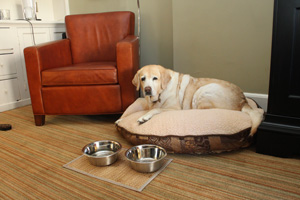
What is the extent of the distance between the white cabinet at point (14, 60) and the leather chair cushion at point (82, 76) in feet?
3.44

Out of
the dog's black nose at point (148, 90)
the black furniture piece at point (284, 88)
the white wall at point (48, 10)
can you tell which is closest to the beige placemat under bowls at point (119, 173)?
the dog's black nose at point (148, 90)

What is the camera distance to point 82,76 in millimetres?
2254

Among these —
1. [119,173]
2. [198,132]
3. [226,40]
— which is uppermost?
[226,40]

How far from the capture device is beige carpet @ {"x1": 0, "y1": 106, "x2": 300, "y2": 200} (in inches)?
50.5

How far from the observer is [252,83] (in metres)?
2.41

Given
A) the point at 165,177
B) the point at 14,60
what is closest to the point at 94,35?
the point at 14,60

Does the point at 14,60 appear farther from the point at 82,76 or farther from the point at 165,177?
the point at 165,177

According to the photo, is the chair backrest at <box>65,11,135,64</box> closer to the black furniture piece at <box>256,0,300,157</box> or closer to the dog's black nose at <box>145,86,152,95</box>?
the dog's black nose at <box>145,86,152,95</box>

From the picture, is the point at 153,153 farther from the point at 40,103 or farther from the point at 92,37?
the point at 92,37

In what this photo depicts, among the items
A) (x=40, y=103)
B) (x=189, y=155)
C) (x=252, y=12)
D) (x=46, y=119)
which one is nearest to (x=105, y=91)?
(x=40, y=103)

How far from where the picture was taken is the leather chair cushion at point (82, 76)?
2.24 m

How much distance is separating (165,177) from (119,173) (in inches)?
11.0

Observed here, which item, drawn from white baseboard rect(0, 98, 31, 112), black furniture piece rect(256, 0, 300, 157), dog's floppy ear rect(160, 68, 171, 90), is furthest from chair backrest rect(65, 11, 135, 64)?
black furniture piece rect(256, 0, 300, 157)

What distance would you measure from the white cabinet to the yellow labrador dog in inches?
74.1
